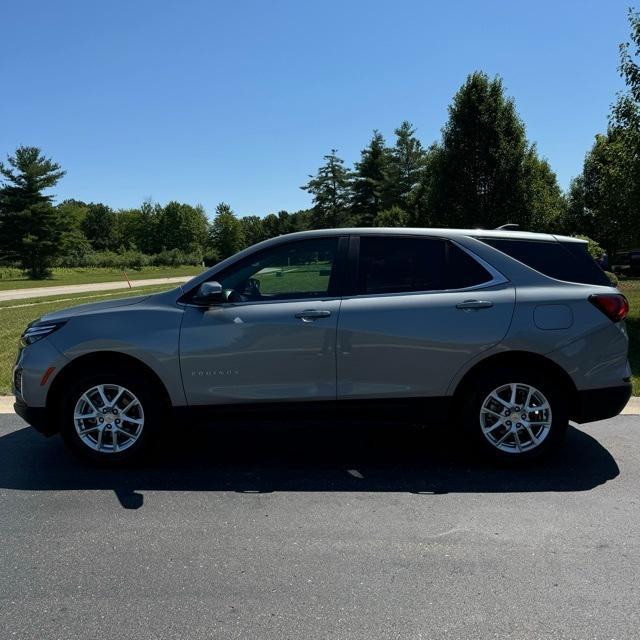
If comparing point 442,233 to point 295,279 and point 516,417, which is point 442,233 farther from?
point 516,417

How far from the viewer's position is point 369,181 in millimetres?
68312

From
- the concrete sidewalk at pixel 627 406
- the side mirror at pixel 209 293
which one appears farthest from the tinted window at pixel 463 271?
the concrete sidewalk at pixel 627 406

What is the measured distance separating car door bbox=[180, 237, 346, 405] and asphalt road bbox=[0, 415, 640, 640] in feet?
2.10

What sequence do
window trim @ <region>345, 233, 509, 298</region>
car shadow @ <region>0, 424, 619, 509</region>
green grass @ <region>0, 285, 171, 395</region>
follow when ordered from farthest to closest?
green grass @ <region>0, 285, 171, 395</region>
window trim @ <region>345, 233, 509, 298</region>
car shadow @ <region>0, 424, 619, 509</region>

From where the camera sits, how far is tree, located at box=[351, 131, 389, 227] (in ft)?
224

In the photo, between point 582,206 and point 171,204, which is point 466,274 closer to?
point 582,206

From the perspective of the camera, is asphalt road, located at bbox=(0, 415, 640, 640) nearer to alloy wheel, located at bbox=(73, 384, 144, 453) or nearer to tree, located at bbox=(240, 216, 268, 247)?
alloy wheel, located at bbox=(73, 384, 144, 453)

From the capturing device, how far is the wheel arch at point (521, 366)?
14.3 ft

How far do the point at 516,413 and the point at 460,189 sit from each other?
878 inches

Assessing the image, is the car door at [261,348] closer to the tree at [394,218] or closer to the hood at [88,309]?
the hood at [88,309]

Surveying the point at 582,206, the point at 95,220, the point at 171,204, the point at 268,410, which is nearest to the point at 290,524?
the point at 268,410

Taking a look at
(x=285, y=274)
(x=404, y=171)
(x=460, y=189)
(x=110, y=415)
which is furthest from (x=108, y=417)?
(x=404, y=171)

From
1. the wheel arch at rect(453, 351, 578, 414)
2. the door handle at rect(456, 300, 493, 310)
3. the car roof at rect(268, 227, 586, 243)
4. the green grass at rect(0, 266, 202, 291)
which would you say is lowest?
the wheel arch at rect(453, 351, 578, 414)

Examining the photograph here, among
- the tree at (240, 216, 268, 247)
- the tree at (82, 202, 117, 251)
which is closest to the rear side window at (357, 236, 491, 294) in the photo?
the tree at (240, 216, 268, 247)
